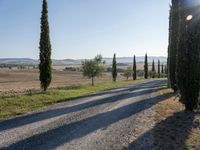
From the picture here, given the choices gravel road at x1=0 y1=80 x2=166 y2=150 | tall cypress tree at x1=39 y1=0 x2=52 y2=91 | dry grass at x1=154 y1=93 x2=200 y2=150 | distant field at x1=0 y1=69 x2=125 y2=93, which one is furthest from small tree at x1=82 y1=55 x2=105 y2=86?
gravel road at x1=0 y1=80 x2=166 y2=150

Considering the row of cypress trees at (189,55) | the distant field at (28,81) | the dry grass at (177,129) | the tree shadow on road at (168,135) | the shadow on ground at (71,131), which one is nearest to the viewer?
the shadow on ground at (71,131)

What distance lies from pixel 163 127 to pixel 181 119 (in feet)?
7.93

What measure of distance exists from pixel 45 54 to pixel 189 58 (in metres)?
18.4

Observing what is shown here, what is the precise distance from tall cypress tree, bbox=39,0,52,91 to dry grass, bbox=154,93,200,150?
16.2 meters

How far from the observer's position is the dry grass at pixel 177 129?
36.6 feet

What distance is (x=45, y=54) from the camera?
33.2 m

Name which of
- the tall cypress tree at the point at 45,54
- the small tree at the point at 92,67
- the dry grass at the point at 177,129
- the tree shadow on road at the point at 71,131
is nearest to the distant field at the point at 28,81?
the small tree at the point at 92,67

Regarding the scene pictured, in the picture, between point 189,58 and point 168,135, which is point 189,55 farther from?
point 168,135

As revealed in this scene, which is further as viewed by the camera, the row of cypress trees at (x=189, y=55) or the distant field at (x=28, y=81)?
the distant field at (x=28, y=81)

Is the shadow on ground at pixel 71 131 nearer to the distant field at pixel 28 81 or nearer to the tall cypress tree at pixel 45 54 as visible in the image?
the tall cypress tree at pixel 45 54

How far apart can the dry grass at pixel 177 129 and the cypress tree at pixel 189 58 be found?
993 millimetres

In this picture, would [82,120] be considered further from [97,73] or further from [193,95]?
[97,73]

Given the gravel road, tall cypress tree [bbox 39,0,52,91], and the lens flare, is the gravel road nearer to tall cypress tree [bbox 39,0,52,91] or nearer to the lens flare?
the lens flare

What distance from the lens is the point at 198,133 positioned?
13.2m
